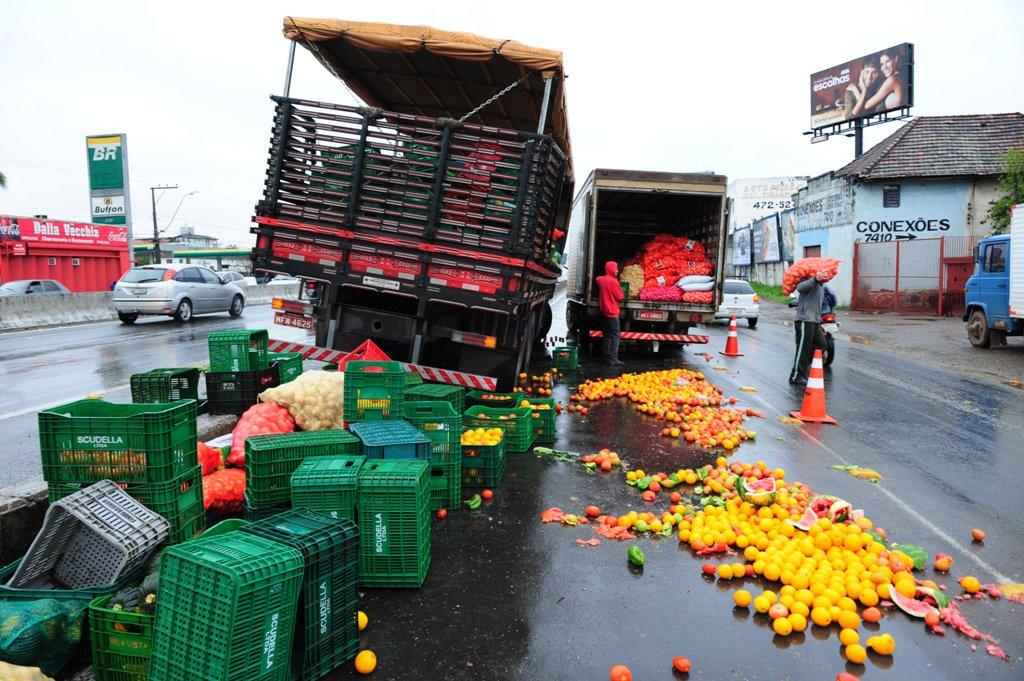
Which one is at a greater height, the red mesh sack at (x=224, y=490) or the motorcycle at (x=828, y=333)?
the motorcycle at (x=828, y=333)

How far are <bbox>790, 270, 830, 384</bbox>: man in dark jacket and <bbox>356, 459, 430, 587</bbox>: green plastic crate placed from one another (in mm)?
8811

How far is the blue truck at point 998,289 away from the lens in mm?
14398

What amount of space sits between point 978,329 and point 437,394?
53.6 feet

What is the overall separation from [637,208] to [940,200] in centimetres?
2085

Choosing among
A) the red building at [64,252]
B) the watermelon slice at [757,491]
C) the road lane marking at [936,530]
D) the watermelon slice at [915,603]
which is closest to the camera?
the watermelon slice at [915,603]

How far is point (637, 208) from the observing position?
16.8m

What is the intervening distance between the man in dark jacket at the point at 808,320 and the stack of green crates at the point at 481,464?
7.29 meters

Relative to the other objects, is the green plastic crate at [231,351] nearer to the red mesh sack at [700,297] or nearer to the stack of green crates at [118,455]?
the stack of green crates at [118,455]

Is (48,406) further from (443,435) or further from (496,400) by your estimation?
(443,435)

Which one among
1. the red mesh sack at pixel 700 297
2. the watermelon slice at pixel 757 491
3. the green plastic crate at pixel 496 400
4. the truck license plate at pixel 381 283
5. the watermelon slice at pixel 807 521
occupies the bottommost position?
the watermelon slice at pixel 807 521

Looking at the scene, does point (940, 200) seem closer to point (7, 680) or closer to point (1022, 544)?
point (1022, 544)

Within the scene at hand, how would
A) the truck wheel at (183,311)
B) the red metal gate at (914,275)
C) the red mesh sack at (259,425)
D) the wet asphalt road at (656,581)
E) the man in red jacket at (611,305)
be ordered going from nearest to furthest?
the wet asphalt road at (656,581) < the red mesh sack at (259,425) < the man in red jacket at (611,305) < the truck wheel at (183,311) < the red metal gate at (914,275)

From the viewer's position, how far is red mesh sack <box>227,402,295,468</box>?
513 centimetres

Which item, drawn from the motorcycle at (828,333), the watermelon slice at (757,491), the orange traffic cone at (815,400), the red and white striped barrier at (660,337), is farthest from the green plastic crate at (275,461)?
the motorcycle at (828,333)
